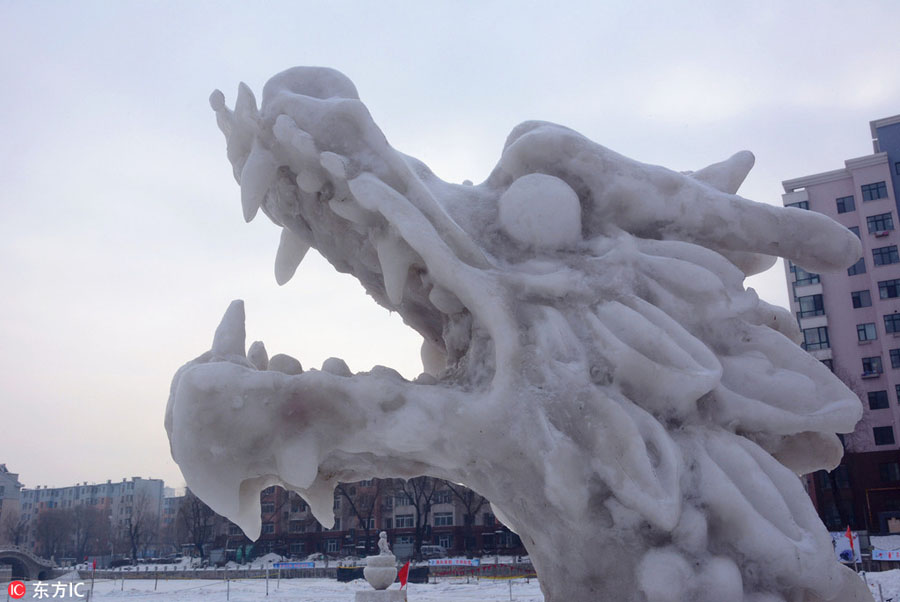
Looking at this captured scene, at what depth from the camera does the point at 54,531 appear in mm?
83188

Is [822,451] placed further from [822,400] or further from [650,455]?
[650,455]

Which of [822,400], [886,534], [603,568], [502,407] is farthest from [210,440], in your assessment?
[886,534]

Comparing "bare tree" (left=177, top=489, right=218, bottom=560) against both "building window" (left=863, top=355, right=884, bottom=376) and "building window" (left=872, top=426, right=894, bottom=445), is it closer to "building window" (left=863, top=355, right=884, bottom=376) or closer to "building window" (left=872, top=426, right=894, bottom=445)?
"building window" (left=872, top=426, right=894, bottom=445)

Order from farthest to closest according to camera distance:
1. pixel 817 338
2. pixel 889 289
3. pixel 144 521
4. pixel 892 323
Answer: pixel 144 521, pixel 817 338, pixel 889 289, pixel 892 323

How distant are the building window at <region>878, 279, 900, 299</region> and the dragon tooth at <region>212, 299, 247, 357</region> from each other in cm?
4300

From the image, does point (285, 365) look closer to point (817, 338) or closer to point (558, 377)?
point (558, 377)

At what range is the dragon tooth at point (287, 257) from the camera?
9.70 feet

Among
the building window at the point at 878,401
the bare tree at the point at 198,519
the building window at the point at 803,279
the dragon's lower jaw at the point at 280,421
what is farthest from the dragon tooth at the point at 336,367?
the bare tree at the point at 198,519

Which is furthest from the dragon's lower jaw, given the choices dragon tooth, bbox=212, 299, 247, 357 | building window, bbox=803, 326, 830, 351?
building window, bbox=803, 326, 830, 351

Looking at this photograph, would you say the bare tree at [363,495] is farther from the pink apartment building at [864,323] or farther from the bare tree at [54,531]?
the bare tree at [54,531]

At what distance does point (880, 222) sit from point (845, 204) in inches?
82.0

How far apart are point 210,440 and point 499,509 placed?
3.70ft

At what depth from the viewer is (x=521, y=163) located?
2838mm

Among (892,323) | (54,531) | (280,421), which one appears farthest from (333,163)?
(54,531)
